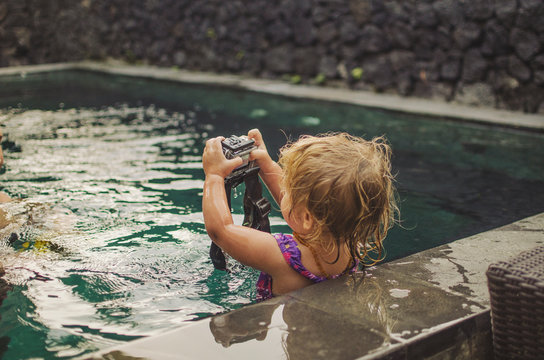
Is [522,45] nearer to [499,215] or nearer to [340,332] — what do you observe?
[499,215]

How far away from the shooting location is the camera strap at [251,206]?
2.34 metres

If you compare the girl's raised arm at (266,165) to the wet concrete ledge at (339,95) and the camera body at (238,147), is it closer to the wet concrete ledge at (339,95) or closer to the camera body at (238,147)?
the camera body at (238,147)

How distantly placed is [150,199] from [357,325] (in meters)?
2.61

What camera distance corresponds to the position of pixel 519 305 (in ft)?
5.71

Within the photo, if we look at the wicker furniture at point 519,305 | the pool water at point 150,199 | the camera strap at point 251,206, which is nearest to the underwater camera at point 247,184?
the camera strap at point 251,206

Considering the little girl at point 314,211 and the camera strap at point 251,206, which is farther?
the camera strap at point 251,206

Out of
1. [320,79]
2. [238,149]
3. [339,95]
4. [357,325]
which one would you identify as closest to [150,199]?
[238,149]

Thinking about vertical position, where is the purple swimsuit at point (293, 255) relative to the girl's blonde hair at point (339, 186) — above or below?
below

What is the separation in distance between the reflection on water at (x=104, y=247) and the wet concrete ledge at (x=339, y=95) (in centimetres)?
276

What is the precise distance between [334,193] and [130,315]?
1.12m

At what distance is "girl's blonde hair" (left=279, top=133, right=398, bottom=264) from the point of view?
1.96 m

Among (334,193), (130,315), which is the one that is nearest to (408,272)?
(334,193)

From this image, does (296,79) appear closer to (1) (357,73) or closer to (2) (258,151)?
(1) (357,73)

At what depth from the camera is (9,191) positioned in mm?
4359
